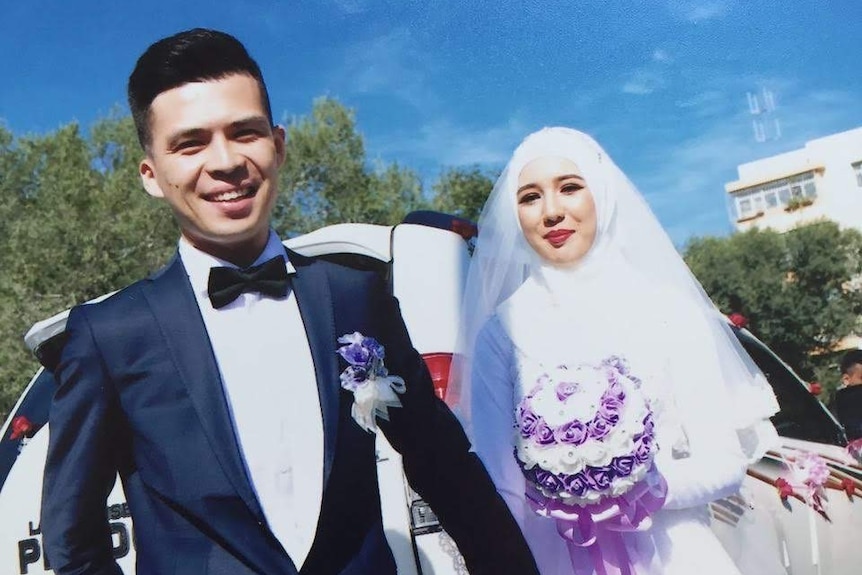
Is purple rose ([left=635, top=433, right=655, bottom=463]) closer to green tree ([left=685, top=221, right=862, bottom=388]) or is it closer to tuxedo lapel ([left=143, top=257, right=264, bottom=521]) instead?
tuxedo lapel ([left=143, top=257, right=264, bottom=521])

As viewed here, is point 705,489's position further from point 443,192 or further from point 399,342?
point 443,192

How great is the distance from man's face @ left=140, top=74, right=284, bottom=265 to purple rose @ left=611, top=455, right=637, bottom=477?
110cm

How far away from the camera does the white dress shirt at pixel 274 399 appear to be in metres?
1.74

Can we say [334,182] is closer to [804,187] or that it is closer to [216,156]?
[216,156]

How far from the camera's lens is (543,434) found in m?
2.50

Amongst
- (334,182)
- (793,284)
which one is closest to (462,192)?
(334,182)

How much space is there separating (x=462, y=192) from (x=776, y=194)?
A: 103 ft

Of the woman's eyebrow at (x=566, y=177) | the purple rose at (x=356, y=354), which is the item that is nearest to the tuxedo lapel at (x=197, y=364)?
the purple rose at (x=356, y=354)

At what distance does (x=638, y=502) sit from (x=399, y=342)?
0.96 m

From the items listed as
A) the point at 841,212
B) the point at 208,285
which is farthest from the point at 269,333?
the point at 841,212

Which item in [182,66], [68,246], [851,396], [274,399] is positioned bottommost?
[851,396]

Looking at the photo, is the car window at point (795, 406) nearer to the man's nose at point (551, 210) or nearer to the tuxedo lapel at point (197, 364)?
the man's nose at point (551, 210)

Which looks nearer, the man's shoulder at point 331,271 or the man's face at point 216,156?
the man's face at point 216,156

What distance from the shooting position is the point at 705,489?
8.80 feet
